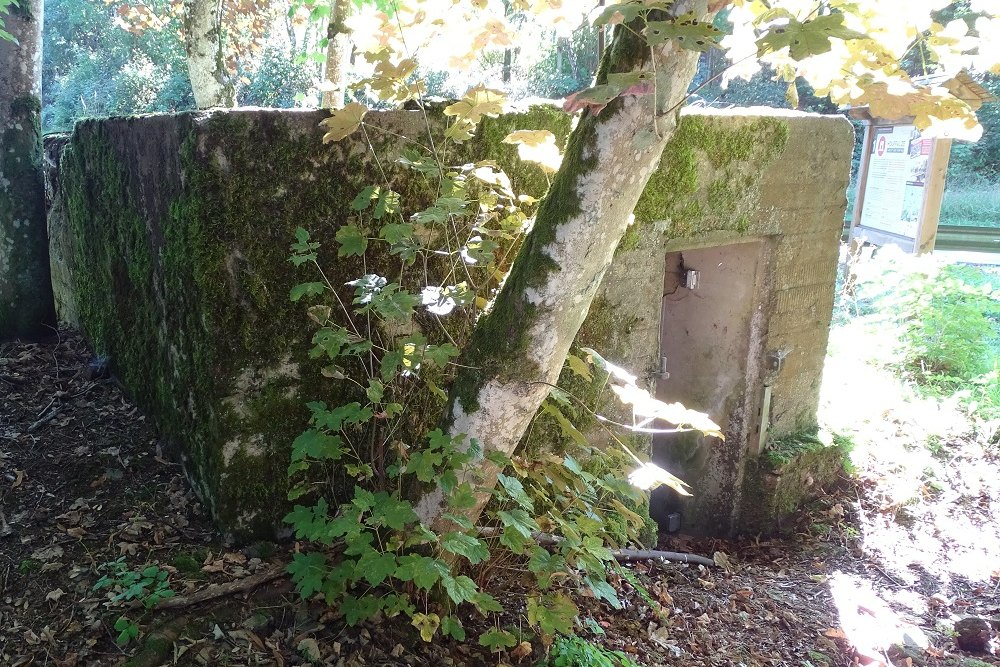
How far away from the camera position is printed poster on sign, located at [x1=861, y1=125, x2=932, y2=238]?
6.77m

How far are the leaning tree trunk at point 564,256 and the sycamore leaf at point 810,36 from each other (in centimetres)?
31

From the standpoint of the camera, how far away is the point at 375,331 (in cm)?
298

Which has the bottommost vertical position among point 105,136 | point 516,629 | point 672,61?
point 516,629

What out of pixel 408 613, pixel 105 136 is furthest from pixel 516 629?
pixel 105 136

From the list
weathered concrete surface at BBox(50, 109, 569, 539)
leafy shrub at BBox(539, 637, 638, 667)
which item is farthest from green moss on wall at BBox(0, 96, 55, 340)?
leafy shrub at BBox(539, 637, 638, 667)

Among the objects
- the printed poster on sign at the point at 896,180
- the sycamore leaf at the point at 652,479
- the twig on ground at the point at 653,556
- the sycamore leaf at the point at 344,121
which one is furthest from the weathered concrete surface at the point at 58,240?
the printed poster on sign at the point at 896,180

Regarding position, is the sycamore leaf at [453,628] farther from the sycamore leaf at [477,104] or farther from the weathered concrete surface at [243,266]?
the sycamore leaf at [477,104]

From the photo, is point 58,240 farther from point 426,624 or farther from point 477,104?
point 426,624

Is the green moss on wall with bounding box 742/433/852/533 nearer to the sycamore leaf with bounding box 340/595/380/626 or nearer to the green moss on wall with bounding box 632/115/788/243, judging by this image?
the green moss on wall with bounding box 632/115/788/243

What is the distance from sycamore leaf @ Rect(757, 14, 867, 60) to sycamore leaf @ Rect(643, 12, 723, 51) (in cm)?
14

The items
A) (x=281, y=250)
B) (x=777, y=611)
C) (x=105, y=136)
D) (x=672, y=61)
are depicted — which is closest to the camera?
(x=672, y=61)

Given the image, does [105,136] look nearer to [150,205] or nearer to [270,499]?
[150,205]

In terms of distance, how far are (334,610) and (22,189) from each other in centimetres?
385

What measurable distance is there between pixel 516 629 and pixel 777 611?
6.06 feet
